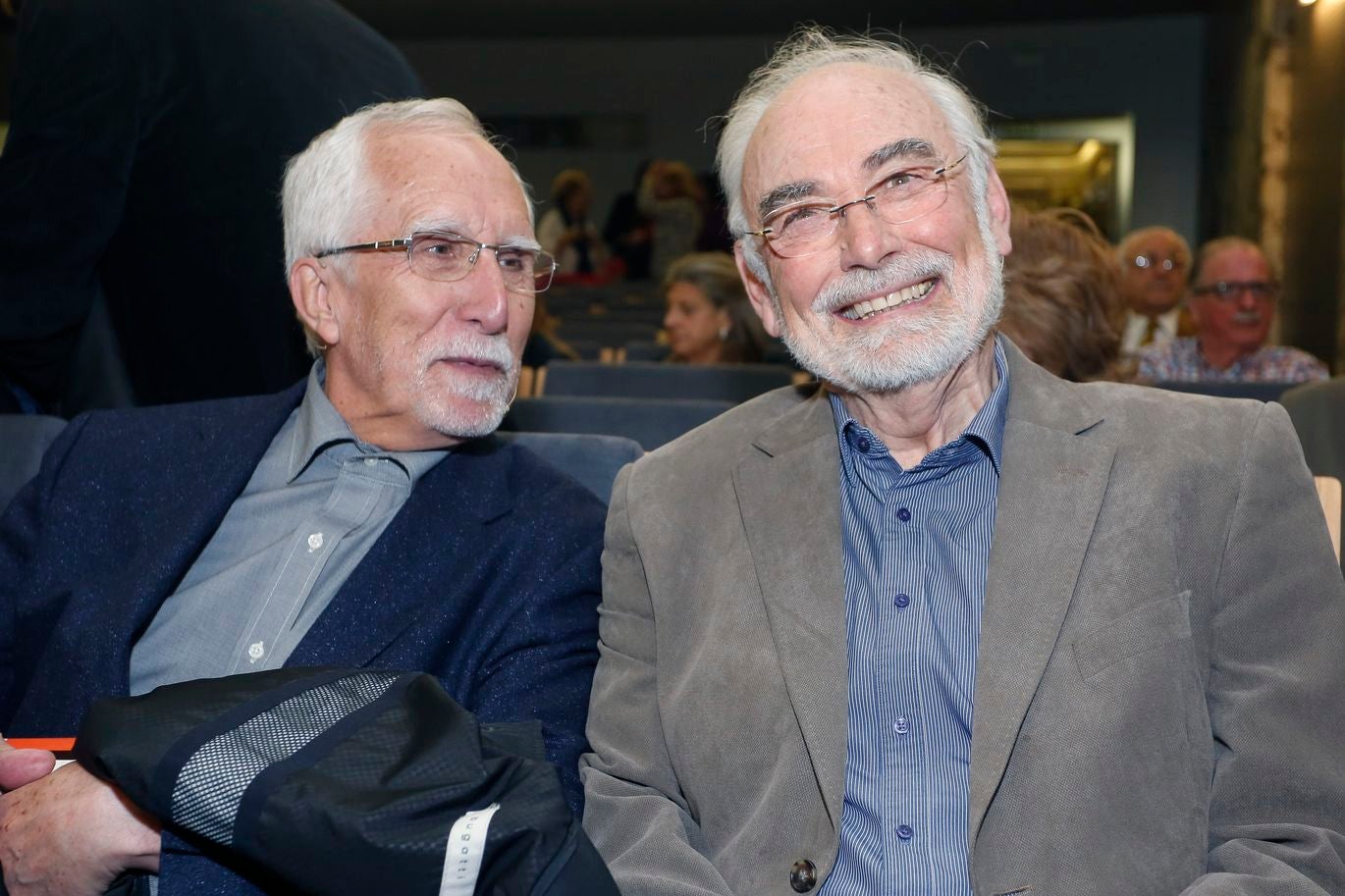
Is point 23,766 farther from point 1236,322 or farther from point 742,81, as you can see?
point 742,81

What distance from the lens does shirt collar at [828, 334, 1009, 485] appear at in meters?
1.58

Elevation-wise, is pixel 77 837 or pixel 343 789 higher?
pixel 343 789

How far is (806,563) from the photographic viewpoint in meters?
1.56

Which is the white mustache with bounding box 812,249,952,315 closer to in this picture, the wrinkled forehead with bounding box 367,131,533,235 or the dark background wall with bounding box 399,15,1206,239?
the wrinkled forehead with bounding box 367,131,533,235

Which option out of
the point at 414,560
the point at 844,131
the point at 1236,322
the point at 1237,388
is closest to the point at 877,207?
the point at 844,131

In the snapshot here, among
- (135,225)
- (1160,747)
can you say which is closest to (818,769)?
(1160,747)

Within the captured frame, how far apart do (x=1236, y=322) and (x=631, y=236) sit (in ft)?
36.2

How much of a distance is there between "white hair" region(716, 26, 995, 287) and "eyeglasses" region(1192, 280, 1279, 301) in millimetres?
3109

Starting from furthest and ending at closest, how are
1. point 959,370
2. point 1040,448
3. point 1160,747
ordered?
point 959,370
point 1040,448
point 1160,747

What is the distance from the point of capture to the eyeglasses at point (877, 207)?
166 cm

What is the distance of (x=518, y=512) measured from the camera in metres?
1.84

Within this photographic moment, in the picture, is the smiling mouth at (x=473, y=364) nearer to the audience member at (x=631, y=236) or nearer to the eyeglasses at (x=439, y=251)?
the eyeglasses at (x=439, y=251)

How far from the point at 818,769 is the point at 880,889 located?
15 centimetres

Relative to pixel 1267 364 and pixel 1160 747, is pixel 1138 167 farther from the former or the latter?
pixel 1160 747
